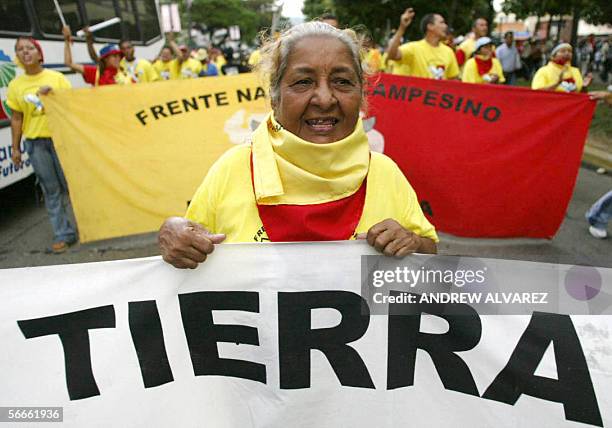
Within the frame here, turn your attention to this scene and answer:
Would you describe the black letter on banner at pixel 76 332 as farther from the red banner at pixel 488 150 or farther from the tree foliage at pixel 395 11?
the tree foliage at pixel 395 11

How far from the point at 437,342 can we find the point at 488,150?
333 cm

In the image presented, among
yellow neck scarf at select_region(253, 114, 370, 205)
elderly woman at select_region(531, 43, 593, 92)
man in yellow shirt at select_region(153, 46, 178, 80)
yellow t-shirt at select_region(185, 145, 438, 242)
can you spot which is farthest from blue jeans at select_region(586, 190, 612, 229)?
man in yellow shirt at select_region(153, 46, 178, 80)

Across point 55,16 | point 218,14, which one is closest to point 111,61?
point 55,16

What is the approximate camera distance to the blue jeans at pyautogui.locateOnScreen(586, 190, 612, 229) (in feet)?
16.0

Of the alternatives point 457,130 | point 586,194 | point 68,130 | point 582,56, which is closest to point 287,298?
point 457,130

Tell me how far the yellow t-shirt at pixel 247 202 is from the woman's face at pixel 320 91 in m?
0.19

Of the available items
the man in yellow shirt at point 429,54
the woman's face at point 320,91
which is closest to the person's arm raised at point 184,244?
the woman's face at point 320,91

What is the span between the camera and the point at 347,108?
168 centimetres

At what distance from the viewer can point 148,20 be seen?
525 inches

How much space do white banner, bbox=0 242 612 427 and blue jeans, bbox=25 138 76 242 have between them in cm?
373

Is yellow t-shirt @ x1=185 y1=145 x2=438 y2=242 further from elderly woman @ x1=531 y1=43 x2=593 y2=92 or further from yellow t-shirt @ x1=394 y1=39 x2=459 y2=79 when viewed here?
elderly woman @ x1=531 y1=43 x2=593 y2=92

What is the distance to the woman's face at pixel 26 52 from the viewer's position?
4.79m

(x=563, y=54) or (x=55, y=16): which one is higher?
(x=55, y=16)

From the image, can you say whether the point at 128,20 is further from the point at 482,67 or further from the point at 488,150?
the point at 488,150
